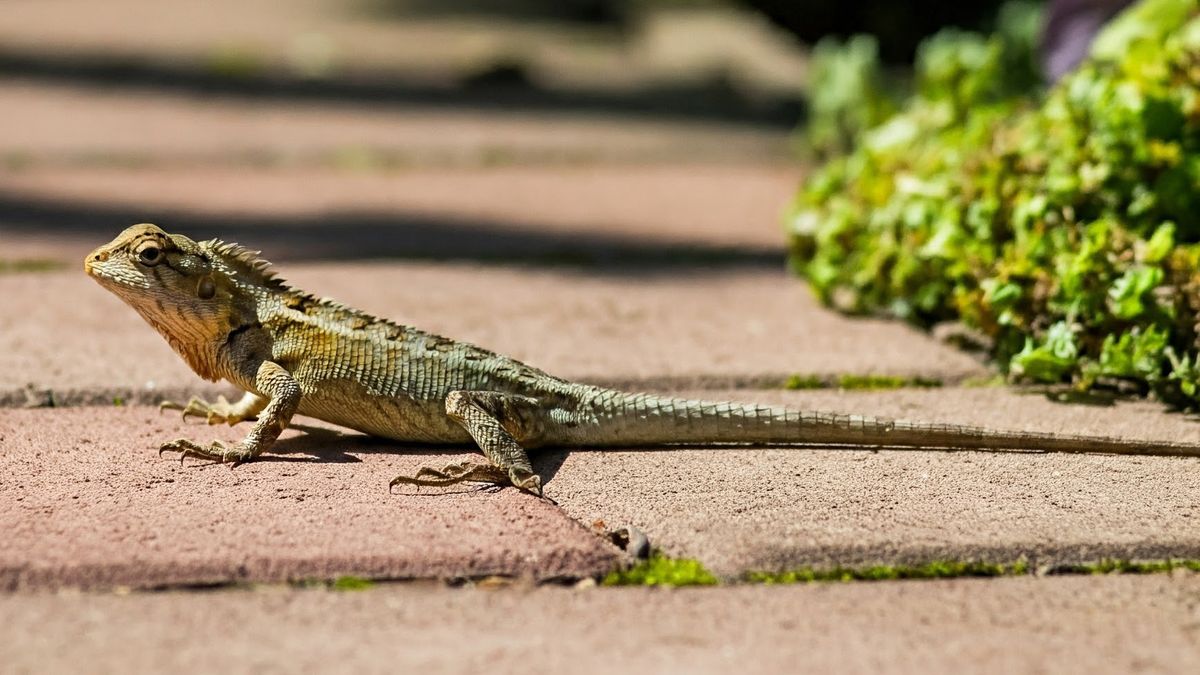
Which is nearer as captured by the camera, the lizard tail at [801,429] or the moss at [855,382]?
the lizard tail at [801,429]

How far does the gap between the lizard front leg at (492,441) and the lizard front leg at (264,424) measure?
408 millimetres

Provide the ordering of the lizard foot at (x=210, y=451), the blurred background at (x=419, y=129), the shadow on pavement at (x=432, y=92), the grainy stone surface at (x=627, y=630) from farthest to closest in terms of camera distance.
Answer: the shadow on pavement at (x=432, y=92)
the blurred background at (x=419, y=129)
the lizard foot at (x=210, y=451)
the grainy stone surface at (x=627, y=630)

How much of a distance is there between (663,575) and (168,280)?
1.73 m

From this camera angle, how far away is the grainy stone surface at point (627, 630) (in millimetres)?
2648

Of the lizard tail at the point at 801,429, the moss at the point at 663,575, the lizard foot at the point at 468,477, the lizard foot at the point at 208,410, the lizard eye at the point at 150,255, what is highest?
the lizard eye at the point at 150,255

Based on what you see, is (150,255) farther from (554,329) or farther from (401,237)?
(401,237)

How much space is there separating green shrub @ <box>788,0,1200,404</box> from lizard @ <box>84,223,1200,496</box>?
64 centimetres

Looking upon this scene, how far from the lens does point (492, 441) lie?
3.81 meters

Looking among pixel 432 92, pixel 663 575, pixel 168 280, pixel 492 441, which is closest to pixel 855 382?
pixel 492 441

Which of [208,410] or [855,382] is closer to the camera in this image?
[208,410]

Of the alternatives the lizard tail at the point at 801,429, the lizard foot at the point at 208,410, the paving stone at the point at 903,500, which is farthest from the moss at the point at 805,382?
the lizard foot at the point at 208,410

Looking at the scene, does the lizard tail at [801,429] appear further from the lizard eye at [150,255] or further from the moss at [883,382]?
the lizard eye at [150,255]

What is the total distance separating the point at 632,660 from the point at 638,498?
0.90 metres

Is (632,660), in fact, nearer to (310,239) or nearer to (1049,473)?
(1049,473)
